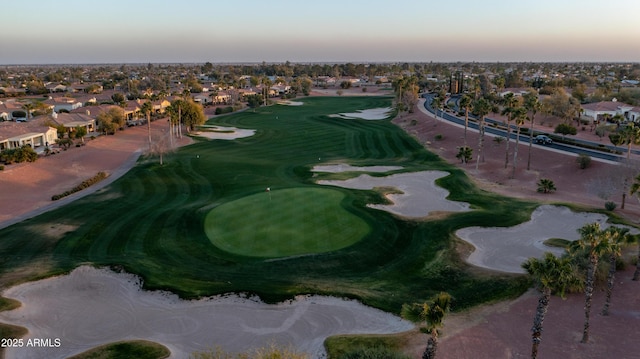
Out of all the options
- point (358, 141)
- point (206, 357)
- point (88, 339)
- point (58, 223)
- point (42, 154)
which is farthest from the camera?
point (358, 141)

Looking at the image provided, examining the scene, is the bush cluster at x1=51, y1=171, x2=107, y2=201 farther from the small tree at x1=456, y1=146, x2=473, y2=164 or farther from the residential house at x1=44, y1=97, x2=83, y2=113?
the residential house at x1=44, y1=97, x2=83, y2=113

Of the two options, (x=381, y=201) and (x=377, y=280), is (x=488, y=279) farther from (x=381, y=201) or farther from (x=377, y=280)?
(x=381, y=201)

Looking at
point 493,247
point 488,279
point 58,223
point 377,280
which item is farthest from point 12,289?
point 493,247

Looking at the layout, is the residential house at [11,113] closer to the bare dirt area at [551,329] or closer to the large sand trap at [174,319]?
the large sand trap at [174,319]

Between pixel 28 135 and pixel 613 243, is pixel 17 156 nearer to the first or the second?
pixel 28 135

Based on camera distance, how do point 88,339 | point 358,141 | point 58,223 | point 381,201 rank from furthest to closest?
1. point 358,141
2. point 381,201
3. point 58,223
4. point 88,339

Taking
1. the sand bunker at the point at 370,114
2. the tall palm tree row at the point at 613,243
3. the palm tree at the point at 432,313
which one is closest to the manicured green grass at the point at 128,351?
the palm tree at the point at 432,313
